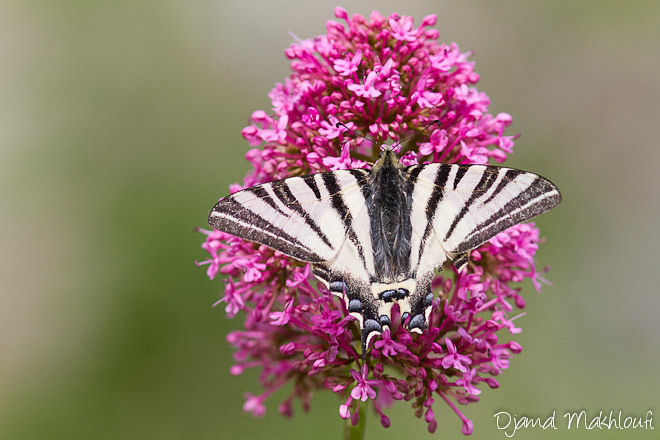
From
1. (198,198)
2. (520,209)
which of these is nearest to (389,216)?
(520,209)

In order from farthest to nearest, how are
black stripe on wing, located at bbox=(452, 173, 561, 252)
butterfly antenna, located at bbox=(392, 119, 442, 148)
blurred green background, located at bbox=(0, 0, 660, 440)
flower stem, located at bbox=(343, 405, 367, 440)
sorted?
blurred green background, located at bbox=(0, 0, 660, 440)
flower stem, located at bbox=(343, 405, 367, 440)
butterfly antenna, located at bbox=(392, 119, 442, 148)
black stripe on wing, located at bbox=(452, 173, 561, 252)

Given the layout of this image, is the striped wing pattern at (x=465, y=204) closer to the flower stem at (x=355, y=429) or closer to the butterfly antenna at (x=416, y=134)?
the butterfly antenna at (x=416, y=134)

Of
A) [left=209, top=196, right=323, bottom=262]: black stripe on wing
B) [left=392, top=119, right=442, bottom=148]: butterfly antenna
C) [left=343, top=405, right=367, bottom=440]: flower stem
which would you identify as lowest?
[left=343, top=405, right=367, bottom=440]: flower stem

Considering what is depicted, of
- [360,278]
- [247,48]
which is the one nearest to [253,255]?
[360,278]

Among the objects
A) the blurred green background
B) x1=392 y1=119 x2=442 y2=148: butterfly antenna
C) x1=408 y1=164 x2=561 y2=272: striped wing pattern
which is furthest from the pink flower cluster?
the blurred green background

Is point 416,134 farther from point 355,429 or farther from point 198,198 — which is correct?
point 198,198

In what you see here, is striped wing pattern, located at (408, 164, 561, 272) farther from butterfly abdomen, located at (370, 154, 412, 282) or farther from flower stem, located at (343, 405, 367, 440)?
flower stem, located at (343, 405, 367, 440)

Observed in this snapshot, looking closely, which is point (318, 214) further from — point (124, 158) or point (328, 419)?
point (124, 158)
